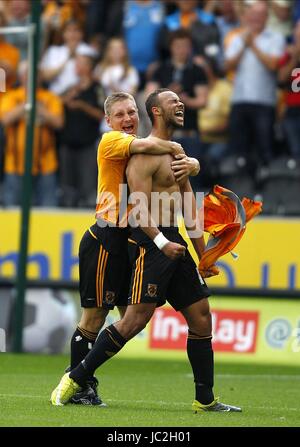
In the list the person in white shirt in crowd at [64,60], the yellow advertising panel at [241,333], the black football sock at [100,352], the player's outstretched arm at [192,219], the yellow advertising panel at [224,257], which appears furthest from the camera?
the person in white shirt in crowd at [64,60]

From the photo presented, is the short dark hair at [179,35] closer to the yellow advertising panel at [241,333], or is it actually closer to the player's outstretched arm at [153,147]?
the yellow advertising panel at [241,333]

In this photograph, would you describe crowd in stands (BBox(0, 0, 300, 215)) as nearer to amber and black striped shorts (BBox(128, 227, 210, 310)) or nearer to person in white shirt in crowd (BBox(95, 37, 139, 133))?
person in white shirt in crowd (BBox(95, 37, 139, 133))

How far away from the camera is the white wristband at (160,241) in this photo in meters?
9.29

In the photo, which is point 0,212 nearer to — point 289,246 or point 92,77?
point 92,77

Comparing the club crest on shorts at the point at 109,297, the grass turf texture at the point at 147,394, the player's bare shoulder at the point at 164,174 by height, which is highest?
the player's bare shoulder at the point at 164,174

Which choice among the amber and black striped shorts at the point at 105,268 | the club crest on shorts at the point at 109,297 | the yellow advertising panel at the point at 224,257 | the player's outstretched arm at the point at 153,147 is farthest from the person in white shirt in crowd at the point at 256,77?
the player's outstretched arm at the point at 153,147

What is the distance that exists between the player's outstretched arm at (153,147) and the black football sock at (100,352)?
4.41 feet

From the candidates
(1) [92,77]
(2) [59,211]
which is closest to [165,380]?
(2) [59,211]

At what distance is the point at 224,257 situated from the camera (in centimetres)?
1606

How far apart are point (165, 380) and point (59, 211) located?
4.36 m

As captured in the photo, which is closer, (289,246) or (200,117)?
(289,246)

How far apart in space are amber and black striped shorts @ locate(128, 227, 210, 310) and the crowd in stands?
285 inches
